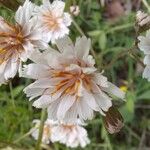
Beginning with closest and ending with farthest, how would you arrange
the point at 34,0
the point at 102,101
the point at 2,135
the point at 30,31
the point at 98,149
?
the point at 102,101
the point at 30,31
the point at 34,0
the point at 2,135
the point at 98,149

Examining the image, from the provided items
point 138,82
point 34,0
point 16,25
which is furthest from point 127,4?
point 16,25

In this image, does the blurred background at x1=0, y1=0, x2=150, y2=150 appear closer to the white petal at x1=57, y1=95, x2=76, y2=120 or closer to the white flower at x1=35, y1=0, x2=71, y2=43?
the white flower at x1=35, y1=0, x2=71, y2=43

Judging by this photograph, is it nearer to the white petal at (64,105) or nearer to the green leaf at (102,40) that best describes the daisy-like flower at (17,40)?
the white petal at (64,105)

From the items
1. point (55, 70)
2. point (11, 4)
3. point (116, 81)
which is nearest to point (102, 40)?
point (116, 81)

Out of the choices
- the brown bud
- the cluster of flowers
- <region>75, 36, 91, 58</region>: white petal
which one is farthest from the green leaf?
<region>75, 36, 91, 58</region>: white petal

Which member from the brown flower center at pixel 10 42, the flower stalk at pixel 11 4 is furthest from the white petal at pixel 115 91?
the flower stalk at pixel 11 4

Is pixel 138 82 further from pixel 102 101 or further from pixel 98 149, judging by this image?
pixel 102 101

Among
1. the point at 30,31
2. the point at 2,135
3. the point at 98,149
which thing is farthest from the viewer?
the point at 98,149
